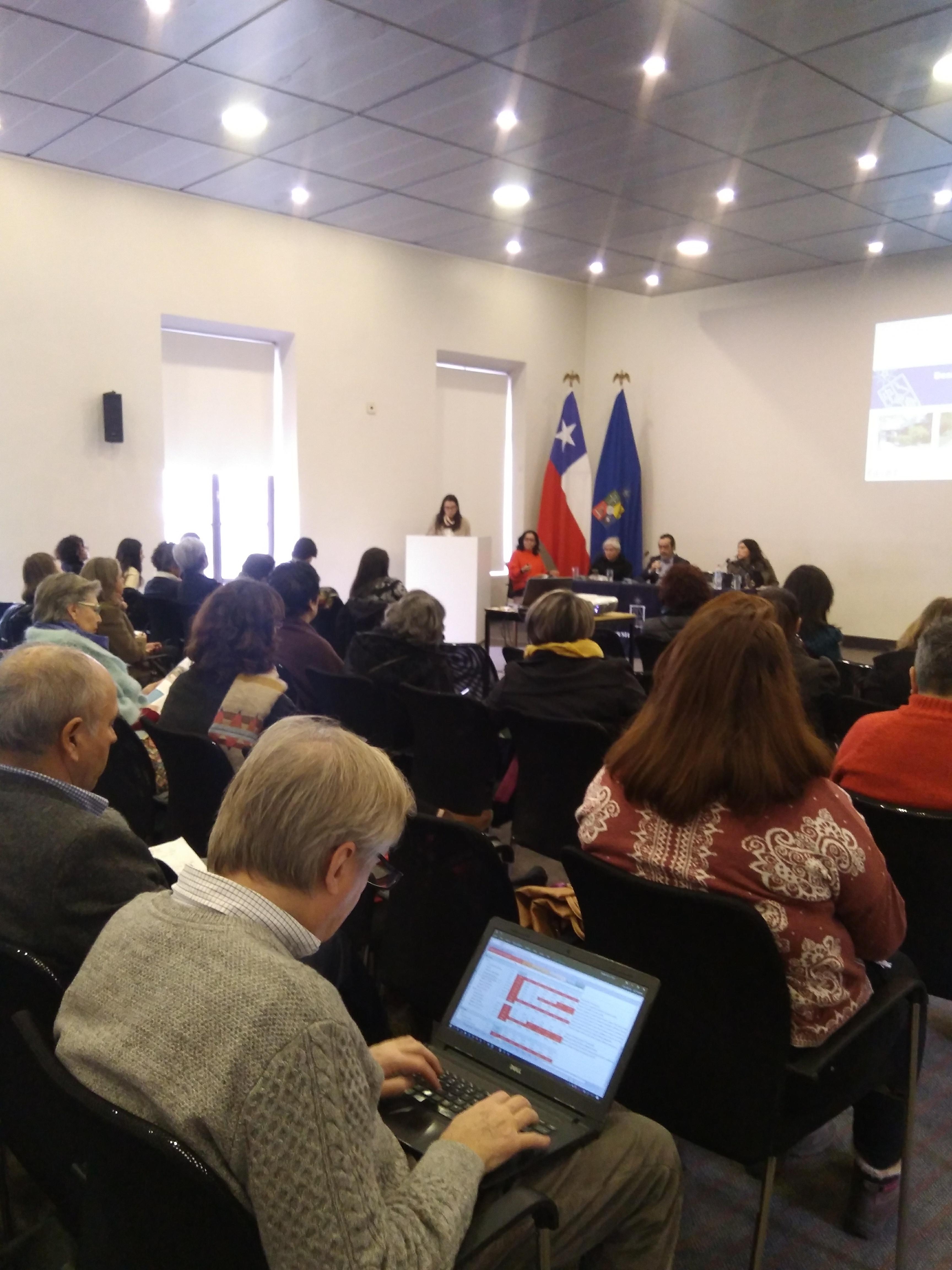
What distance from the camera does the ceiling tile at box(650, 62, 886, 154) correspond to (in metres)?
5.30

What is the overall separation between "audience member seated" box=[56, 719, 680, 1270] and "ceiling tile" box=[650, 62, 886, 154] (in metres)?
5.35

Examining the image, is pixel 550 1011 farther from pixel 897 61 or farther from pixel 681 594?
pixel 897 61

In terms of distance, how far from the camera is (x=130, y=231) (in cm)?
796

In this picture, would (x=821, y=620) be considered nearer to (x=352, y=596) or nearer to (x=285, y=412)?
(x=352, y=596)

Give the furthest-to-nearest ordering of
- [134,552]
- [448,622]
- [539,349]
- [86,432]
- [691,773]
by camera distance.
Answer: [539,349], [448,622], [86,432], [134,552], [691,773]

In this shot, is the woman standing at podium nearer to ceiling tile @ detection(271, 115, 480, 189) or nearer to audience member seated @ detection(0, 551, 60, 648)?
ceiling tile @ detection(271, 115, 480, 189)

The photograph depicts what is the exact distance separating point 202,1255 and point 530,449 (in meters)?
11.0

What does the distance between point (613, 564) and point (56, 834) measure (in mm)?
9406

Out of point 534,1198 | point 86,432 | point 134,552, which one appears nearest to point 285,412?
point 86,432

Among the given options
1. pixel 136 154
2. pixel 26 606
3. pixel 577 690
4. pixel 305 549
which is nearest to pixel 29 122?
pixel 136 154

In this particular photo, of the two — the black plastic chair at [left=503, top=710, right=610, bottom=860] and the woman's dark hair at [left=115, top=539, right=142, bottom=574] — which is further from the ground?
the woman's dark hair at [left=115, top=539, right=142, bottom=574]

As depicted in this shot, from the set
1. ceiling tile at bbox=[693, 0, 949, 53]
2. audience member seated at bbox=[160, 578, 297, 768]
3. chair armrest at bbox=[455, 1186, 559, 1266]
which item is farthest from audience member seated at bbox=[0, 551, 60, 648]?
ceiling tile at bbox=[693, 0, 949, 53]

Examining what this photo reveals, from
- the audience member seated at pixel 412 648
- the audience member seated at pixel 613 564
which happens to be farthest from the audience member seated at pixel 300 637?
the audience member seated at pixel 613 564

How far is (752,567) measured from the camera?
930 centimetres
